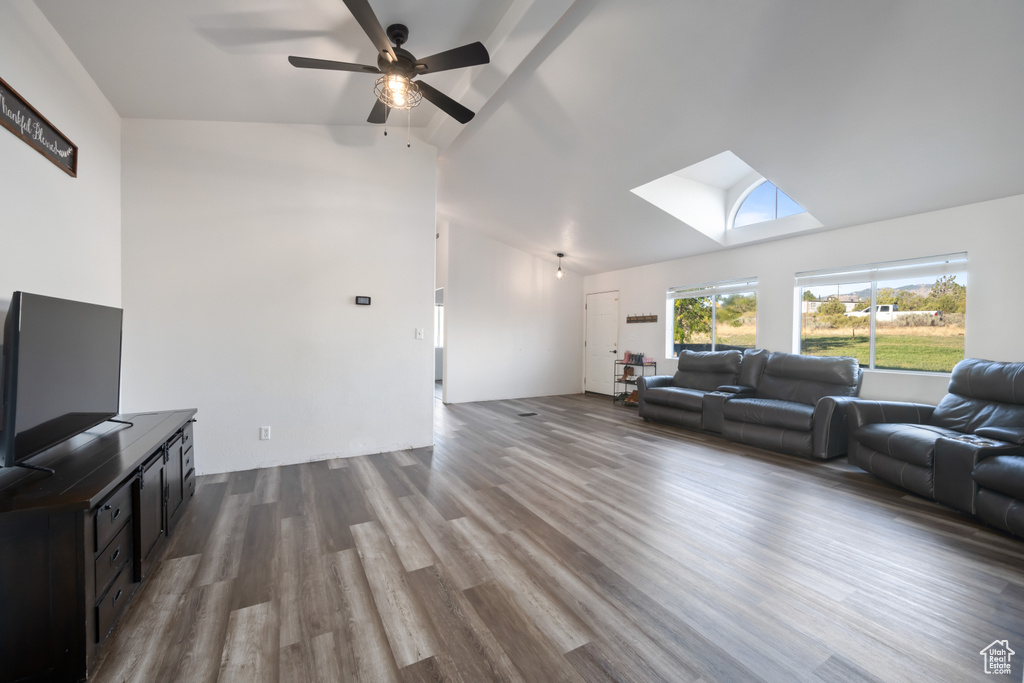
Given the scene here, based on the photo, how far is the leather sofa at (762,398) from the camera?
3.96 metres

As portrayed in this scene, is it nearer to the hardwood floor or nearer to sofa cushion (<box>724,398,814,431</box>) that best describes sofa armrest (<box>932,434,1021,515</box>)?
the hardwood floor

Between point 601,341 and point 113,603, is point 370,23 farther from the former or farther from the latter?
point 601,341

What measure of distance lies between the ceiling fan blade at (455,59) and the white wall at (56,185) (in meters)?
2.00

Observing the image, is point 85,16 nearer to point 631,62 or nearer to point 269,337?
point 269,337

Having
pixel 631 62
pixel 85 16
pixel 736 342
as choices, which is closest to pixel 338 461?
pixel 85 16

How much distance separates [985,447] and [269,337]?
5.49 meters

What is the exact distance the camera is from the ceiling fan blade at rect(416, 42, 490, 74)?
2.21 meters

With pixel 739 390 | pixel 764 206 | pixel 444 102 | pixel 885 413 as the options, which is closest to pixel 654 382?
pixel 739 390

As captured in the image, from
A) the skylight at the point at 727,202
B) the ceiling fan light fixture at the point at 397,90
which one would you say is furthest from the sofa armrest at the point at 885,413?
the ceiling fan light fixture at the point at 397,90

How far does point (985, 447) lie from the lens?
2.60 metres

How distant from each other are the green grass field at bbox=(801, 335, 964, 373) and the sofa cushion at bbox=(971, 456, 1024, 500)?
1849 mm

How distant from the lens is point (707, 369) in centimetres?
556
